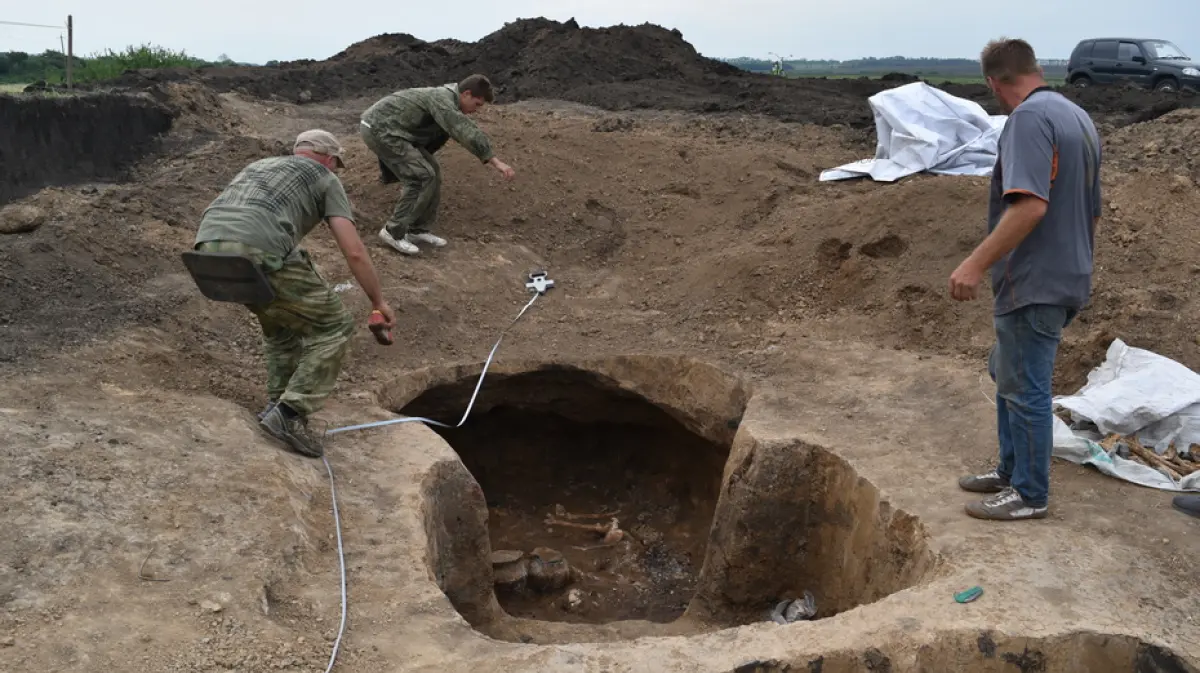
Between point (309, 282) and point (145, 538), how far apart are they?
1408mm

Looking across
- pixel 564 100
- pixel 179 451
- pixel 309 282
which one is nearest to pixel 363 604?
pixel 179 451

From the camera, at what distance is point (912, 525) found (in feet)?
14.2

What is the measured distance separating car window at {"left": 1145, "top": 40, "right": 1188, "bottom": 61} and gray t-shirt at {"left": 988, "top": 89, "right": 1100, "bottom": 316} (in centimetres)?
1723

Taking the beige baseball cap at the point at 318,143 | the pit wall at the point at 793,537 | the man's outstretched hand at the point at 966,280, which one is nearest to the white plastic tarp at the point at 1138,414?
the pit wall at the point at 793,537

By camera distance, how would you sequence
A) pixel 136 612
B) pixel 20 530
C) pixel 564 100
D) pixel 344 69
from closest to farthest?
pixel 136 612, pixel 20 530, pixel 564 100, pixel 344 69

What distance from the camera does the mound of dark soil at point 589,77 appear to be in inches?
547

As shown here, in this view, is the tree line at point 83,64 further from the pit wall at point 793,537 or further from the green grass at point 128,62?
the pit wall at point 793,537

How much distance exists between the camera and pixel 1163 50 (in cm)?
1805

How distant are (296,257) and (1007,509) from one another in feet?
11.5

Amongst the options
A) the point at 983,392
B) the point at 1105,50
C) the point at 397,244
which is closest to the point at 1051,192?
the point at 983,392

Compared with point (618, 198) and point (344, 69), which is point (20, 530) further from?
point (344, 69)

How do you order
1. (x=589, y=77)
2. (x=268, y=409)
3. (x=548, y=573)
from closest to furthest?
1. (x=268, y=409)
2. (x=548, y=573)
3. (x=589, y=77)

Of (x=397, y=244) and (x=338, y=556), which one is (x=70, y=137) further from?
(x=338, y=556)

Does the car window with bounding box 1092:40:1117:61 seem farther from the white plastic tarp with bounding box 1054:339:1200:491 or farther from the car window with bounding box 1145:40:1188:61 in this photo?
the white plastic tarp with bounding box 1054:339:1200:491
